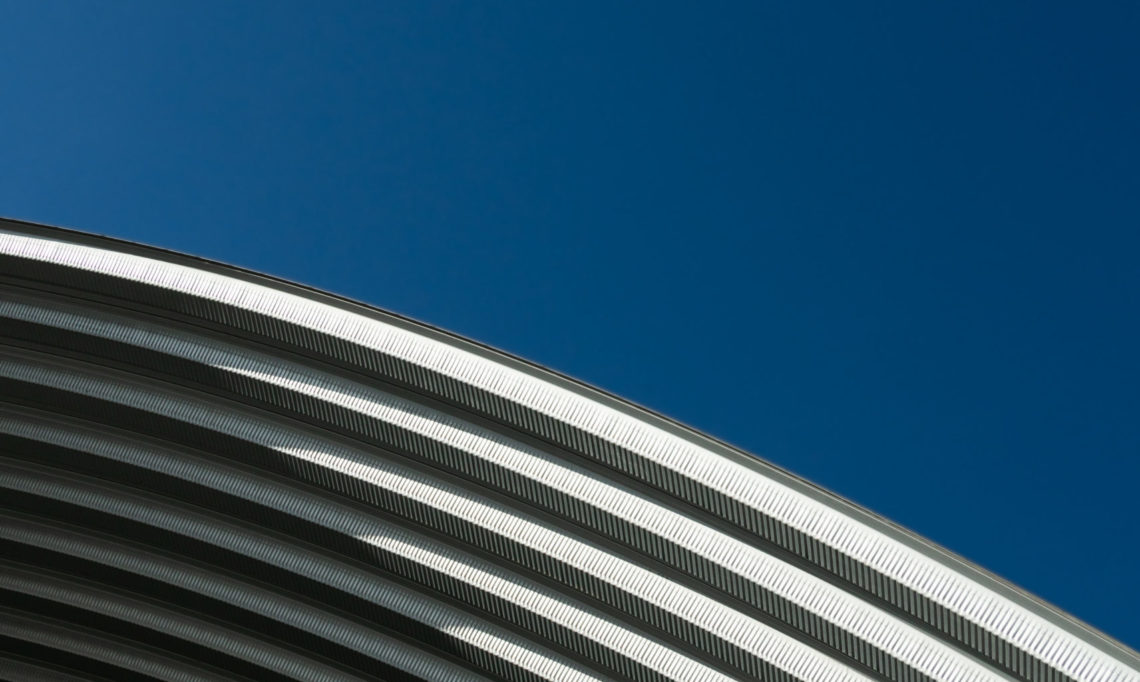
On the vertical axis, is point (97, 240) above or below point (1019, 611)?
above

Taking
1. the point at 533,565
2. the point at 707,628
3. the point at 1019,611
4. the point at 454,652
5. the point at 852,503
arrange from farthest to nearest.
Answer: the point at 454,652, the point at 533,565, the point at 707,628, the point at 852,503, the point at 1019,611

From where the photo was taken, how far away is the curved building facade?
19266 mm

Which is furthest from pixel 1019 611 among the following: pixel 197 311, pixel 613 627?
pixel 197 311

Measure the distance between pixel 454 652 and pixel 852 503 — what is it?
414 inches

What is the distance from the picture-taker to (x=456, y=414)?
21766 millimetres

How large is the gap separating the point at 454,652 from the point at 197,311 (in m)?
10.1

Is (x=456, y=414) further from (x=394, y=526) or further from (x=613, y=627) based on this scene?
(x=613, y=627)

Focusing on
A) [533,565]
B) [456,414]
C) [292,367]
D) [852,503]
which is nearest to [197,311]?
[292,367]

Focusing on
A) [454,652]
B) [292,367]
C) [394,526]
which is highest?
[292,367]

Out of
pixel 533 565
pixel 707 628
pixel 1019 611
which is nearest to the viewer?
pixel 1019 611

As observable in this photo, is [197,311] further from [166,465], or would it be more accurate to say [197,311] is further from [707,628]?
[707,628]

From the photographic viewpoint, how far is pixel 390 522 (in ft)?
76.4

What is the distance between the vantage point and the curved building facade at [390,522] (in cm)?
1927

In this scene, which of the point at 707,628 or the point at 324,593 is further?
the point at 324,593
